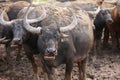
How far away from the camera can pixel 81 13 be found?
8055mm

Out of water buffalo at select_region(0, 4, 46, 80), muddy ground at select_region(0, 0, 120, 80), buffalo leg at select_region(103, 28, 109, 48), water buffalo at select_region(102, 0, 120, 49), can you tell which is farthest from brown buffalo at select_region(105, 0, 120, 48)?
water buffalo at select_region(0, 4, 46, 80)

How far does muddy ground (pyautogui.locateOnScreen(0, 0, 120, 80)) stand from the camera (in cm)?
884

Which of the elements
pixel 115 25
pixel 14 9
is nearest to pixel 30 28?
pixel 14 9

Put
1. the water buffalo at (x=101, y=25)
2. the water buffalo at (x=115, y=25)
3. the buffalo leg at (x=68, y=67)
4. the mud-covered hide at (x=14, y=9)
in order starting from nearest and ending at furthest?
1. the buffalo leg at (x=68, y=67)
2. the mud-covered hide at (x=14, y=9)
3. the water buffalo at (x=101, y=25)
4. the water buffalo at (x=115, y=25)

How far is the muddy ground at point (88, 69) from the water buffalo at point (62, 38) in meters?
1.14

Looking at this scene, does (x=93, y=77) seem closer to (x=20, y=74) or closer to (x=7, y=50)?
(x=20, y=74)

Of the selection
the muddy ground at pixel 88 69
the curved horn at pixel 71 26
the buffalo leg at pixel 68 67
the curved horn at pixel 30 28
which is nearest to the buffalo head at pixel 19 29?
the curved horn at pixel 30 28

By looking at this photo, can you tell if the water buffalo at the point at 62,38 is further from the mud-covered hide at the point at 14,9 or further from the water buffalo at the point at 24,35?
the mud-covered hide at the point at 14,9

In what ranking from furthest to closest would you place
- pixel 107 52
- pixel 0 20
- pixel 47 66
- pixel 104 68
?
pixel 107 52, pixel 104 68, pixel 0 20, pixel 47 66

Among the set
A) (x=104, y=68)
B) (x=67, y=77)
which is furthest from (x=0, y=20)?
(x=104, y=68)

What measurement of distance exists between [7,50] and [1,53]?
20 centimetres

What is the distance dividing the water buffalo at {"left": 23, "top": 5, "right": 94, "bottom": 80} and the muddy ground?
3.74 feet

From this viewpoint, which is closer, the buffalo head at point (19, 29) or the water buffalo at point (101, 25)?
the buffalo head at point (19, 29)

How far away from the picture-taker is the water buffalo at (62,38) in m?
6.66
